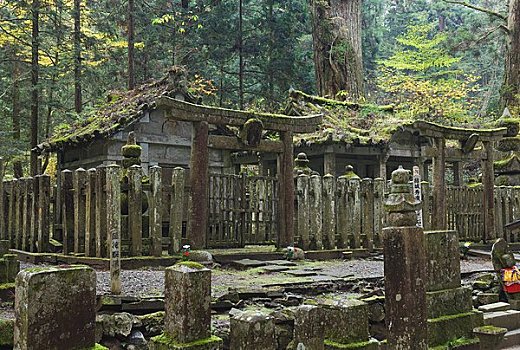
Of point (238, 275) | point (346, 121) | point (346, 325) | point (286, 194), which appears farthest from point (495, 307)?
point (346, 121)

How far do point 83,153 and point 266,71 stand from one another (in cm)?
1137

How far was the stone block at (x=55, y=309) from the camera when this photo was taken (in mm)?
3205

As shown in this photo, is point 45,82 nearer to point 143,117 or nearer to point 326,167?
point 143,117

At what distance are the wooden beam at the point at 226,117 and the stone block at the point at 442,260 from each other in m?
5.20

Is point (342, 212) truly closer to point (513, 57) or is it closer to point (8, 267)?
point (8, 267)

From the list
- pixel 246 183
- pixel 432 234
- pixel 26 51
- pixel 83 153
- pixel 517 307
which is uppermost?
pixel 26 51

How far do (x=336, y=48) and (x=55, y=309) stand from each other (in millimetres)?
20422

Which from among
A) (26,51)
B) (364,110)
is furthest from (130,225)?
(26,51)

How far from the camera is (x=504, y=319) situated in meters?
7.80

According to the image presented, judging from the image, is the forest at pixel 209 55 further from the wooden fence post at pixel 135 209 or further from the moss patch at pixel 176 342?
the moss patch at pixel 176 342

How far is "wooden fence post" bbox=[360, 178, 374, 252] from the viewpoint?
40.3 ft

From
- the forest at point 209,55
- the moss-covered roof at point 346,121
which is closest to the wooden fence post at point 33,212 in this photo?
the moss-covered roof at point 346,121

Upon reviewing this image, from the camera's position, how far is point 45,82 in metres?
20.0

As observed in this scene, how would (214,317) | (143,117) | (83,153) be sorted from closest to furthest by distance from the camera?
(214,317), (143,117), (83,153)
